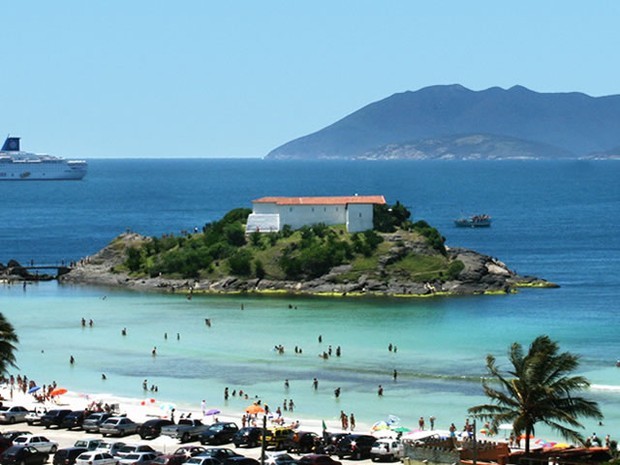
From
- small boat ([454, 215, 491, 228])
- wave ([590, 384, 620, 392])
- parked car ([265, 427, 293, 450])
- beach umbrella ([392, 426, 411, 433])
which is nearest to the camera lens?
parked car ([265, 427, 293, 450])

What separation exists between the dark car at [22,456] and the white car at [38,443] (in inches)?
35.9

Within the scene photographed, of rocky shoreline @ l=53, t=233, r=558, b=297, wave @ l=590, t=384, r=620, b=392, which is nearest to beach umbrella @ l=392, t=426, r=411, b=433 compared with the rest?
wave @ l=590, t=384, r=620, b=392

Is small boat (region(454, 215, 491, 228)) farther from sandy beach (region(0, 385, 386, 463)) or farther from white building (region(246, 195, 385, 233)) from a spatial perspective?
sandy beach (region(0, 385, 386, 463))

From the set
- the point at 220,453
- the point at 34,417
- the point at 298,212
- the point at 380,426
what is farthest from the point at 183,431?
the point at 298,212

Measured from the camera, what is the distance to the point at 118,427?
5425 centimetres

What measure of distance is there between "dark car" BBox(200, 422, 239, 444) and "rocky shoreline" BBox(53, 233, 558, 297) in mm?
51737

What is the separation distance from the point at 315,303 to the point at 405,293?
24.5ft

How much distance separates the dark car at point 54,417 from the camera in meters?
56.1

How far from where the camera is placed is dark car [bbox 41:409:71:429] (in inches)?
2210

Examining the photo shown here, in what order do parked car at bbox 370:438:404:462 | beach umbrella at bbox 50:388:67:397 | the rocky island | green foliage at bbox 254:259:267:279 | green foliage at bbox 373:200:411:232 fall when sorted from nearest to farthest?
parked car at bbox 370:438:404:462, beach umbrella at bbox 50:388:67:397, the rocky island, green foliage at bbox 254:259:267:279, green foliage at bbox 373:200:411:232

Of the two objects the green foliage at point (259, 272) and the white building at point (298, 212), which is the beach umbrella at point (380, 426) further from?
the white building at point (298, 212)

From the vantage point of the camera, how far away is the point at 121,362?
78.4 meters

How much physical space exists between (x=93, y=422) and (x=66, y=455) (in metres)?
8.20

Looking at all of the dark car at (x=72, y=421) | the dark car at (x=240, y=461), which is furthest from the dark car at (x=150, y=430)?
the dark car at (x=240, y=461)
